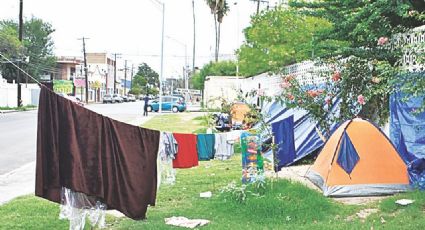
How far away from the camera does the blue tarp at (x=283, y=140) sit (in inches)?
364

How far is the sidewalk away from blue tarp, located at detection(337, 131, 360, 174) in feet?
18.1

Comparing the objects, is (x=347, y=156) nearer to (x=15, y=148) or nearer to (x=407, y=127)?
(x=407, y=127)

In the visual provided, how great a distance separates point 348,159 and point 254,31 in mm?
15552

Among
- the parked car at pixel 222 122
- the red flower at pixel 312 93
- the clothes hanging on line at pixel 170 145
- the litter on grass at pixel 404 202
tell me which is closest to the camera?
the litter on grass at pixel 404 202

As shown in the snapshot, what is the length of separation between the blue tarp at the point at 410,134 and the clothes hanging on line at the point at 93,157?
3.99 metres

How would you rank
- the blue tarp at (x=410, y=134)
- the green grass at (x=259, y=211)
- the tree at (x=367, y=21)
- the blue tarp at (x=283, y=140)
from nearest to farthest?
the green grass at (x=259, y=211) < the blue tarp at (x=410, y=134) < the blue tarp at (x=283, y=140) < the tree at (x=367, y=21)

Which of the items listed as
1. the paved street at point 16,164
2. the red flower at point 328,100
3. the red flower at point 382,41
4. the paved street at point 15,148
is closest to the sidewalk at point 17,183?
the paved street at point 16,164

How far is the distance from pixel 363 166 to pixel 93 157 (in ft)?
14.1

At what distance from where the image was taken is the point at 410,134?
8695 millimetres

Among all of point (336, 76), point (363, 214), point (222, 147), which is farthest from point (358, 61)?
point (363, 214)

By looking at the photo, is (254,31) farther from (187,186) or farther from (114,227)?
(114,227)

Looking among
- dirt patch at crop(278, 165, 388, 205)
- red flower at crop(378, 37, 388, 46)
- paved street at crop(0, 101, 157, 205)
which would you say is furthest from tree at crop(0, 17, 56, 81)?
red flower at crop(378, 37, 388, 46)

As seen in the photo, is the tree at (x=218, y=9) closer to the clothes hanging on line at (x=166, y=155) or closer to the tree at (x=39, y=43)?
the tree at (x=39, y=43)

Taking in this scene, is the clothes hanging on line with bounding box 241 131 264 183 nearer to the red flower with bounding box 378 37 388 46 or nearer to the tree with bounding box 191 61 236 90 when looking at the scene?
the red flower with bounding box 378 37 388 46
